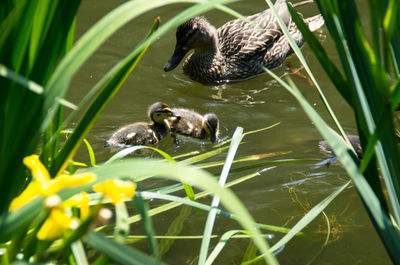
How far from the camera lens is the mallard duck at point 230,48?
5.14 metres

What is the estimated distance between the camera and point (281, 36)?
5.60 meters

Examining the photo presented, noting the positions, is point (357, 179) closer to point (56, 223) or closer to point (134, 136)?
point (56, 223)

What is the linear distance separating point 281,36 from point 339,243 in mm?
3361

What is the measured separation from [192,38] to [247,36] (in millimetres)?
556

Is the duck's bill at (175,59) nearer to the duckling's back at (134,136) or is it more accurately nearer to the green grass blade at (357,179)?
the duckling's back at (134,136)

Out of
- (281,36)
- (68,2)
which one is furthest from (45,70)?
(281,36)

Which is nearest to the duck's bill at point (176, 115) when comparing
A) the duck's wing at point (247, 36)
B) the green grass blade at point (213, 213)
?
the duck's wing at point (247, 36)

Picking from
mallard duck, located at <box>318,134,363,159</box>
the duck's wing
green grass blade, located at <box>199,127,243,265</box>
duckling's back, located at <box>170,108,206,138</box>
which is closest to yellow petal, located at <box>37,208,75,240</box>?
green grass blade, located at <box>199,127,243,265</box>

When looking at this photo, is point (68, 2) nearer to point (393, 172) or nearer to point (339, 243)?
point (393, 172)

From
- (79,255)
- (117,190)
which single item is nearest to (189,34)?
(79,255)

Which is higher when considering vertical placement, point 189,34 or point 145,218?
point 145,218

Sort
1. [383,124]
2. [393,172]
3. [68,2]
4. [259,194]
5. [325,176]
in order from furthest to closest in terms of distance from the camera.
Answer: [325,176]
[259,194]
[393,172]
[68,2]
[383,124]

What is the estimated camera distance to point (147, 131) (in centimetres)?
389

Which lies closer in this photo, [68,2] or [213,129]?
[68,2]
